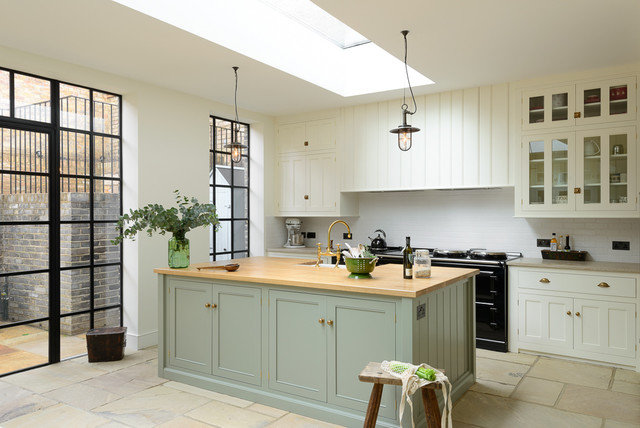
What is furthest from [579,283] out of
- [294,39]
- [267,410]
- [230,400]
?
[294,39]

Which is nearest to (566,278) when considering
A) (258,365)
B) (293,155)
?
(258,365)

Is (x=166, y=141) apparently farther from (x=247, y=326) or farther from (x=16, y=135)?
(x=247, y=326)

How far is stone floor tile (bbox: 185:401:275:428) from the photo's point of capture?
10.3ft

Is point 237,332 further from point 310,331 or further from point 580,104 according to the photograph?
point 580,104

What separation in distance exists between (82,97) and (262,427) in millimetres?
3487

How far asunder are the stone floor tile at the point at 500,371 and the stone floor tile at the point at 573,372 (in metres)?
0.10

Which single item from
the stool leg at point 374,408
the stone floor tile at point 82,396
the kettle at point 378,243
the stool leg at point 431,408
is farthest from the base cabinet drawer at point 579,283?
the stone floor tile at point 82,396

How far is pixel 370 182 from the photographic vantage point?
19.3 feet

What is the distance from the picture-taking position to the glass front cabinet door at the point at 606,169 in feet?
14.3

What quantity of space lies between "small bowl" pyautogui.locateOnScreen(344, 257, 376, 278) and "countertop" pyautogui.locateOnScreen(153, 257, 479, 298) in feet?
0.19

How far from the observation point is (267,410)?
334 cm

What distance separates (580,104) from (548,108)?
28 centimetres

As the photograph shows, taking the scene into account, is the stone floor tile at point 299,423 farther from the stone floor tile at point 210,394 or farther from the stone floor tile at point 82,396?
the stone floor tile at point 82,396

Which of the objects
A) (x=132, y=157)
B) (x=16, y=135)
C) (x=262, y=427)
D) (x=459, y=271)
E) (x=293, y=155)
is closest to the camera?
(x=262, y=427)
